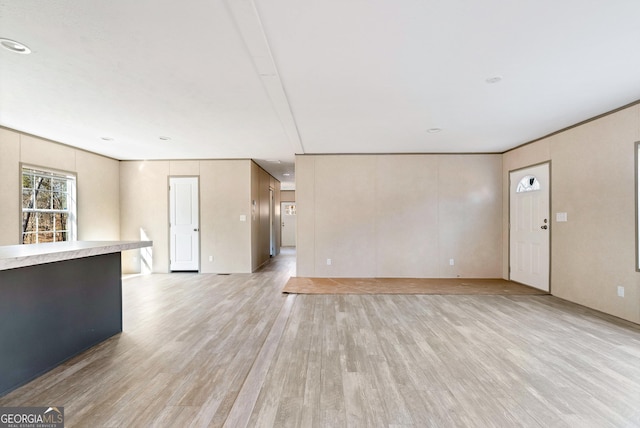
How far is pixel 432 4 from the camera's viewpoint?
176 cm

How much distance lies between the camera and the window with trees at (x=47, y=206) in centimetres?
448

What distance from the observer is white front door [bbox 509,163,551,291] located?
4719 millimetres

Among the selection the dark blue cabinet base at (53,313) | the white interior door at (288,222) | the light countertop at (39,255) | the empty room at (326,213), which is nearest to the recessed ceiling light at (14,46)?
the empty room at (326,213)

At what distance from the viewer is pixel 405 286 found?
513 cm

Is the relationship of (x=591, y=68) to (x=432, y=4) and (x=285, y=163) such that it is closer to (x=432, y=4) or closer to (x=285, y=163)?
(x=432, y=4)

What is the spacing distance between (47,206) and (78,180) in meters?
0.76

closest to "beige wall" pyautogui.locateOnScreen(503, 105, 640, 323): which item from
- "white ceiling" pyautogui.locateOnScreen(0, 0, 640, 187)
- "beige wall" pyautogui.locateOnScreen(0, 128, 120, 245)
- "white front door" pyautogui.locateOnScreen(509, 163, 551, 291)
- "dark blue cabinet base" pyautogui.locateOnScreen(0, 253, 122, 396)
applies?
"white front door" pyautogui.locateOnScreen(509, 163, 551, 291)

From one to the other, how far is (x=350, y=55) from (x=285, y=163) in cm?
484

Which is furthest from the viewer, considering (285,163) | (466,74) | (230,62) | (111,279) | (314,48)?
(285,163)

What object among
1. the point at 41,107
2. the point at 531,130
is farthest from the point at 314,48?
the point at 531,130

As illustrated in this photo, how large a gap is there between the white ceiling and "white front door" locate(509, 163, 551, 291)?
1032mm

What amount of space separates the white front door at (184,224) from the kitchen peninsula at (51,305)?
3278mm

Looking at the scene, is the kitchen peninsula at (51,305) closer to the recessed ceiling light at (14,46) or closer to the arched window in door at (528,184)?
the recessed ceiling light at (14,46)

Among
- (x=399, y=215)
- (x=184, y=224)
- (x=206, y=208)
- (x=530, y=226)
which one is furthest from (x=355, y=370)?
(x=184, y=224)
